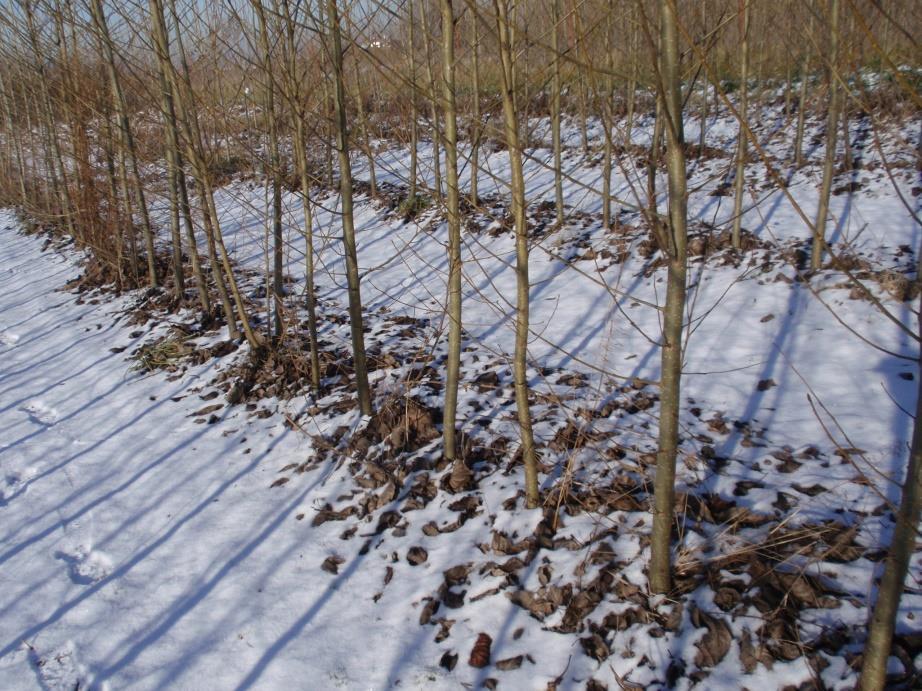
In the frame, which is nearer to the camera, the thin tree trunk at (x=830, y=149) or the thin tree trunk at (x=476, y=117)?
the thin tree trunk at (x=476, y=117)

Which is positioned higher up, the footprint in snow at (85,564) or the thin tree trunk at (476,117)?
the thin tree trunk at (476,117)

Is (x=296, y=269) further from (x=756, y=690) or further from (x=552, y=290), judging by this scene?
(x=756, y=690)

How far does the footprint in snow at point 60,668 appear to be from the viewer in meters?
2.84

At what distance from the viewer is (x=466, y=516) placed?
11.4 ft

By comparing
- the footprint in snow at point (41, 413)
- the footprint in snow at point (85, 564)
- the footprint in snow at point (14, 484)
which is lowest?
the footprint in snow at point (85, 564)

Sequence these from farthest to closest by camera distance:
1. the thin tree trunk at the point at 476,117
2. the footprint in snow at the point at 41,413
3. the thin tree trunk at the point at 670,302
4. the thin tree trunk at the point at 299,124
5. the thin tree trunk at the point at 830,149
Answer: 1. the footprint in snow at the point at 41,413
2. the thin tree trunk at the point at 830,149
3. the thin tree trunk at the point at 299,124
4. the thin tree trunk at the point at 476,117
5. the thin tree trunk at the point at 670,302

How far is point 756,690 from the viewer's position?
221 centimetres

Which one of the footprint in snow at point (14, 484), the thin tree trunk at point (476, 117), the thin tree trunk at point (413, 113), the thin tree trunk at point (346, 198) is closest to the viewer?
the thin tree trunk at point (476, 117)

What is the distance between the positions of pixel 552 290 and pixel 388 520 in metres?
4.36

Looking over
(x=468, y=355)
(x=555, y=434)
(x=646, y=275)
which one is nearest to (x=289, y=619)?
(x=555, y=434)

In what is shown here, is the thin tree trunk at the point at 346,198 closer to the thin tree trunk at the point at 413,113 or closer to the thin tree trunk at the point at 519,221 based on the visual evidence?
the thin tree trunk at the point at 413,113

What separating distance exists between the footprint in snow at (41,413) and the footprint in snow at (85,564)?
7.36 ft

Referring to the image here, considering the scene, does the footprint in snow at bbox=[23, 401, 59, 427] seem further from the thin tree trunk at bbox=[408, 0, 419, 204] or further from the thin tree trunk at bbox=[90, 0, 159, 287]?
the thin tree trunk at bbox=[408, 0, 419, 204]

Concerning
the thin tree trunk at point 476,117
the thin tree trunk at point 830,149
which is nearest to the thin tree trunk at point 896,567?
the thin tree trunk at point 476,117
